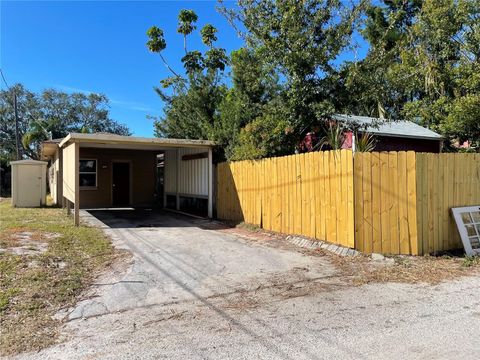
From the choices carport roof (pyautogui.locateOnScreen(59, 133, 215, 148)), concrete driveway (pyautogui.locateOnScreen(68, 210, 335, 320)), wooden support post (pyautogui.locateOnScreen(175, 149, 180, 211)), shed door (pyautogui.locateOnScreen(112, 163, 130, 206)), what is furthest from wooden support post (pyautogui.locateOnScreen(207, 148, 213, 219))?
shed door (pyautogui.locateOnScreen(112, 163, 130, 206))

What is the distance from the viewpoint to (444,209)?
759cm

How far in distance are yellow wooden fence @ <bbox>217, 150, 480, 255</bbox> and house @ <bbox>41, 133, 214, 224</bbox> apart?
552 centimetres

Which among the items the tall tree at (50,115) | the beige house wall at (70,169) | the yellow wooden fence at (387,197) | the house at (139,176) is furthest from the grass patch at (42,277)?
the tall tree at (50,115)

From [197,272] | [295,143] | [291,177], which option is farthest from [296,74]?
[197,272]

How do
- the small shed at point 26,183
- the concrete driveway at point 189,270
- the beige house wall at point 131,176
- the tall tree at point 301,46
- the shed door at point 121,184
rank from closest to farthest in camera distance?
the concrete driveway at point 189,270 → the tall tree at point 301,46 → the small shed at point 26,183 → the beige house wall at point 131,176 → the shed door at point 121,184

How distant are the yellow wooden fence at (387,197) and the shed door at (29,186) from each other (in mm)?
12718

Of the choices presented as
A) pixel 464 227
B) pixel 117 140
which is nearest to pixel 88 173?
pixel 117 140

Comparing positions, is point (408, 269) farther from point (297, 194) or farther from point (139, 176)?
point (139, 176)

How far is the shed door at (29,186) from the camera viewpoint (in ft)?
54.3

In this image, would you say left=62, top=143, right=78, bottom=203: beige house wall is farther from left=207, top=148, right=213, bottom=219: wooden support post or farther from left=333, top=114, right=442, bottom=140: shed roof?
left=333, top=114, right=442, bottom=140: shed roof

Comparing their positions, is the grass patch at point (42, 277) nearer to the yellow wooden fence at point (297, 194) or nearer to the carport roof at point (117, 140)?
the carport roof at point (117, 140)

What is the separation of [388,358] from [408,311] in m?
1.35

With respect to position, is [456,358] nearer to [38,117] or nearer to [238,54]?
[238,54]

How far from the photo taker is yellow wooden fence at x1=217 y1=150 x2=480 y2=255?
718 cm
